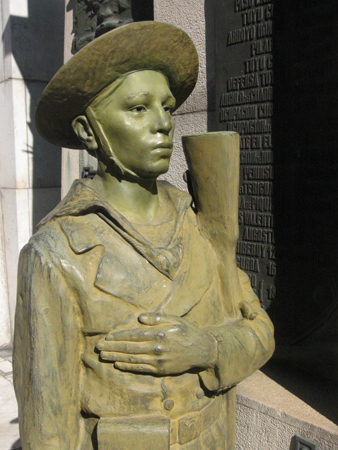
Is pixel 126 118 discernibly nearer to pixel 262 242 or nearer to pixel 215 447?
pixel 215 447

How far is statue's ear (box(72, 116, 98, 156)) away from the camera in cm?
173

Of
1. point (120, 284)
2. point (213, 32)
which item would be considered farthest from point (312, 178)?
point (120, 284)

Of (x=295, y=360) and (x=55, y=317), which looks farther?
(x=295, y=360)

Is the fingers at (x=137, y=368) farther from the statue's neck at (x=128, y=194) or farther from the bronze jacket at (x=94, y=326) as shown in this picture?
the statue's neck at (x=128, y=194)

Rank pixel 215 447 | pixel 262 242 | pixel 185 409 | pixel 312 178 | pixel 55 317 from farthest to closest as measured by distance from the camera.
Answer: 1. pixel 262 242
2. pixel 312 178
3. pixel 215 447
4. pixel 185 409
5. pixel 55 317

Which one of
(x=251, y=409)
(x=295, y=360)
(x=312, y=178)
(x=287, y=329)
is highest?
(x=312, y=178)

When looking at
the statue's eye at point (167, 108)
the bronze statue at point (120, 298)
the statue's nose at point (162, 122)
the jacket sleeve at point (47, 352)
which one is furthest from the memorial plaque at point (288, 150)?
the jacket sleeve at point (47, 352)

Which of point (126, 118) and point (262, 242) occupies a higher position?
point (126, 118)

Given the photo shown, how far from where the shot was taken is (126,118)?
1640 millimetres

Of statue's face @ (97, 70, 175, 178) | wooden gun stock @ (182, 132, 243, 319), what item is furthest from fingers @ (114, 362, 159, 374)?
statue's face @ (97, 70, 175, 178)

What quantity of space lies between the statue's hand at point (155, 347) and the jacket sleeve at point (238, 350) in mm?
100

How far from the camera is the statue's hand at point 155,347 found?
5.11ft

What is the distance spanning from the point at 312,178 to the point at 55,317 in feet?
5.96

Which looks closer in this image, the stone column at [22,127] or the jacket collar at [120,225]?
the jacket collar at [120,225]
